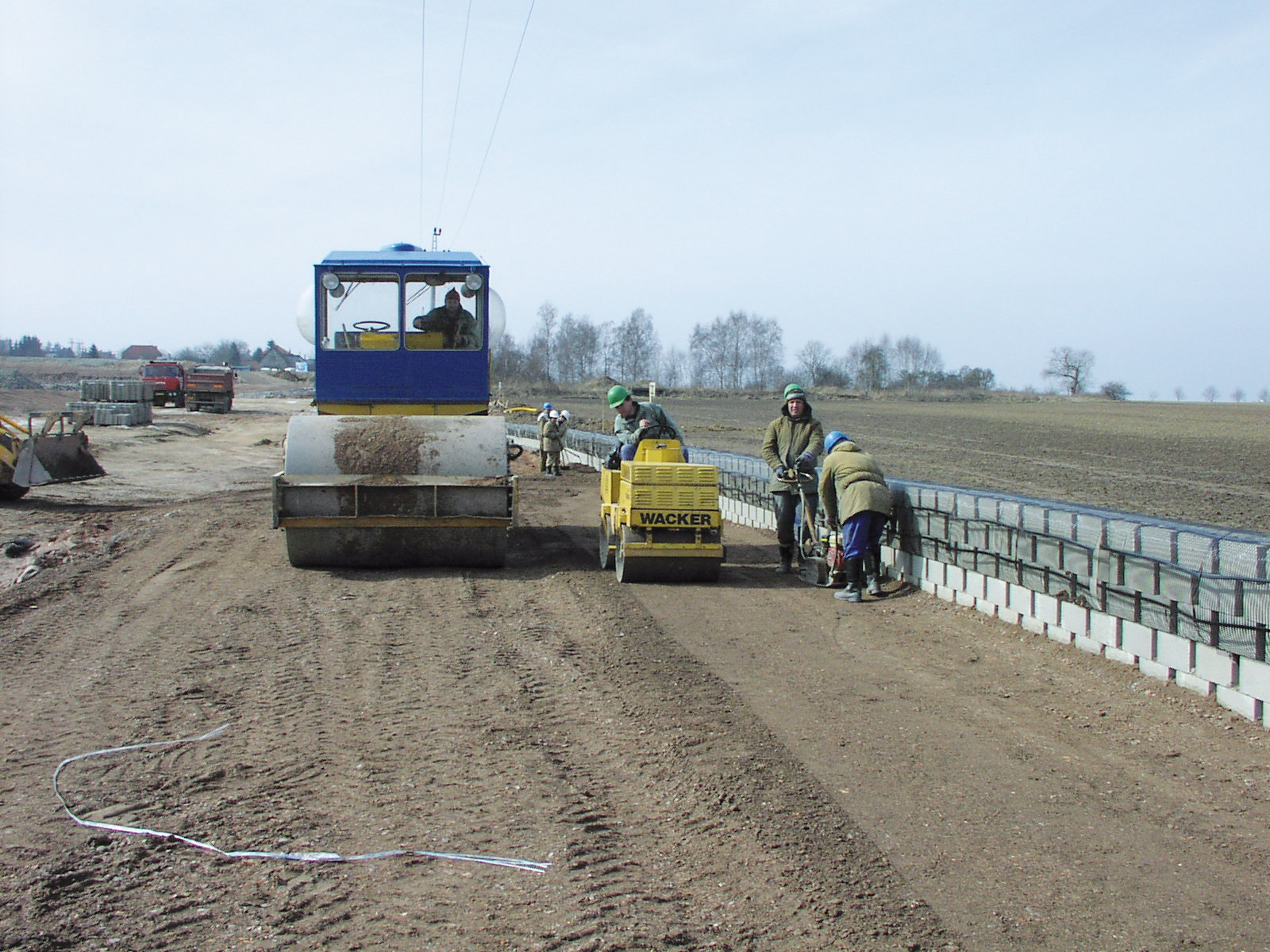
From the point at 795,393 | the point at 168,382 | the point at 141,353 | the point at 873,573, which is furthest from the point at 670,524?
the point at 141,353

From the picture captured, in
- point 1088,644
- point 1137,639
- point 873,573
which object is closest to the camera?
point 1137,639

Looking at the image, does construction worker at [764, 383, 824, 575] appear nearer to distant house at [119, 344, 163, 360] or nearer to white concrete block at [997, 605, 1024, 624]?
white concrete block at [997, 605, 1024, 624]

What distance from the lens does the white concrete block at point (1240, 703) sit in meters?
5.50

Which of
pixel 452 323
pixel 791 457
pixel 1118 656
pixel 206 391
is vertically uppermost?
pixel 452 323

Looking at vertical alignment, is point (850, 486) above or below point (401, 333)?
below

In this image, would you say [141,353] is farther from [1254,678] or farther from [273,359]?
[1254,678]

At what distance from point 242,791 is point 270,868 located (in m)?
0.85

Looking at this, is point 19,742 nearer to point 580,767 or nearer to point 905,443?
point 580,767

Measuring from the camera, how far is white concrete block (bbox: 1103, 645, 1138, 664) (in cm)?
655

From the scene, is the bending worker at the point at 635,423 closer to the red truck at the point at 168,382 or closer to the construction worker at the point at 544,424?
the construction worker at the point at 544,424

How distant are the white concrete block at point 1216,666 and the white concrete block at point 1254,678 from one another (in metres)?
0.06

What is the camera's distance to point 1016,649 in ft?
24.1

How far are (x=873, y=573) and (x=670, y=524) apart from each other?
1809 millimetres

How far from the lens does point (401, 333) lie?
11328 millimetres
